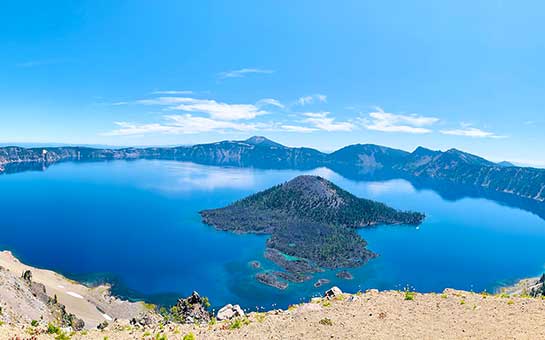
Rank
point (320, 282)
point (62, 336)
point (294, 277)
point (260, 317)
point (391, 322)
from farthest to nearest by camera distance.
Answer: point (294, 277) → point (320, 282) → point (260, 317) → point (391, 322) → point (62, 336)

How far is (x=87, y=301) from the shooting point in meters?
95.9

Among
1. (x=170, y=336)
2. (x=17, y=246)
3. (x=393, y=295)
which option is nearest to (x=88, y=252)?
(x=17, y=246)

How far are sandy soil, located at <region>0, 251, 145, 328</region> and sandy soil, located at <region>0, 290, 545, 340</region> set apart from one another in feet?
181

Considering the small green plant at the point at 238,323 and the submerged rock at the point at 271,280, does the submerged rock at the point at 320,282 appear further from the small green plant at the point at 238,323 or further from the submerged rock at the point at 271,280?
the small green plant at the point at 238,323

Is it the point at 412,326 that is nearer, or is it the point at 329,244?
the point at 412,326

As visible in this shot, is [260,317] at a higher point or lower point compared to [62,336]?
lower

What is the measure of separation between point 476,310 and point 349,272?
116m

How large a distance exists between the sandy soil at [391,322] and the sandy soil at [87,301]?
5523 cm

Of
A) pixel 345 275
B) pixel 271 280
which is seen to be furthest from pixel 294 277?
pixel 345 275

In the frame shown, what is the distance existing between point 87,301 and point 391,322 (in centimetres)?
9962

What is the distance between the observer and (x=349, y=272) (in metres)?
141

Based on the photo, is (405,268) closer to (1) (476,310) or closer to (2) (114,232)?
(1) (476,310)

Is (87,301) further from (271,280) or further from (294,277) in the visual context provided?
(294,277)

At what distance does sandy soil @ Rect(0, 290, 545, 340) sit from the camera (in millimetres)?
26953
